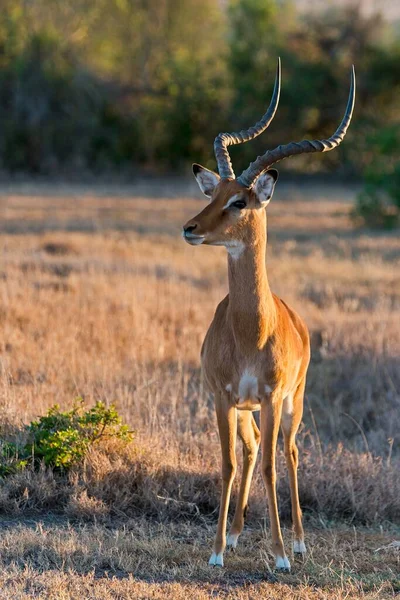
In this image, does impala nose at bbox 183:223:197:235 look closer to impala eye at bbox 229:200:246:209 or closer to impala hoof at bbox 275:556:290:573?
impala eye at bbox 229:200:246:209

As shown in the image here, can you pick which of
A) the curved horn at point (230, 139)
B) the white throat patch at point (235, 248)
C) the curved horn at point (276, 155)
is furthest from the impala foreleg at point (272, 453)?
the curved horn at point (230, 139)

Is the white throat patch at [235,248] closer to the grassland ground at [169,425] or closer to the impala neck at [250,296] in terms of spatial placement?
the impala neck at [250,296]

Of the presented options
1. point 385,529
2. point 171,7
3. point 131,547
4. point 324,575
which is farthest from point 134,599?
point 171,7

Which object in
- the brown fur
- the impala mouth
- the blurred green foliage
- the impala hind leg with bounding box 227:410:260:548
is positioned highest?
the blurred green foliage

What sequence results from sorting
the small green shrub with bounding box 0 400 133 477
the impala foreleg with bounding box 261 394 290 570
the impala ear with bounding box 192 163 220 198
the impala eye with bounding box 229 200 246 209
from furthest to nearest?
the small green shrub with bounding box 0 400 133 477, the impala ear with bounding box 192 163 220 198, the impala foreleg with bounding box 261 394 290 570, the impala eye with bounding box 229 200 246 209

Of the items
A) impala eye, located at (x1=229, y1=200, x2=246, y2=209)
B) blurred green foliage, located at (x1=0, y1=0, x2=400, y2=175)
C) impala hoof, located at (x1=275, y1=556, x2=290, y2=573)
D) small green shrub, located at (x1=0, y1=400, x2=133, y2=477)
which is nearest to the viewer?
impala eye, located at (x1=229, y1=200, x2=246, y2=209)

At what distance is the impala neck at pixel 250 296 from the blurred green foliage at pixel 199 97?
109 feet

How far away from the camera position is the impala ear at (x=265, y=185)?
5734mm

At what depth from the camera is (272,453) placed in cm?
594

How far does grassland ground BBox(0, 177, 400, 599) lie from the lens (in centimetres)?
587

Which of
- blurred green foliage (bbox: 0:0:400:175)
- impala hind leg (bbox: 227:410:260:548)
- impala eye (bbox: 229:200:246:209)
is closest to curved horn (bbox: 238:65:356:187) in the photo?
impala eye (bbox: 229:200:246:209)

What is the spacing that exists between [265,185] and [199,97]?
36.6 m

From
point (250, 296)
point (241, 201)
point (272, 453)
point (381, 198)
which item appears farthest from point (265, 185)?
point (381, 198)

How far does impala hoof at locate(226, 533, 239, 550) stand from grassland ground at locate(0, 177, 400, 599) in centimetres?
11
